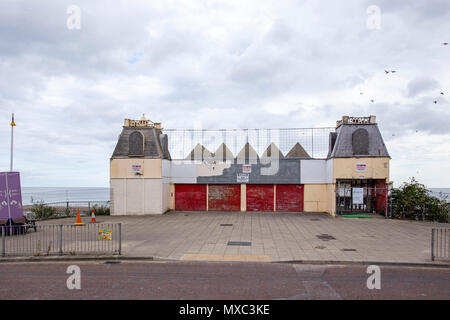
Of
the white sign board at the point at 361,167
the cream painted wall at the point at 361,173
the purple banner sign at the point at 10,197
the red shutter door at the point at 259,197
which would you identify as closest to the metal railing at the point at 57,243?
the purple banner sign at the point at 10,197

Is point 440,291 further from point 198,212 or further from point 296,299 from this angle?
point 198,212

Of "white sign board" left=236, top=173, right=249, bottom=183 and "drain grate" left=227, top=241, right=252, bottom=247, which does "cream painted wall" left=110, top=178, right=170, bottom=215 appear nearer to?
"white sign board" left=236, top=173, right=249, bottom=183

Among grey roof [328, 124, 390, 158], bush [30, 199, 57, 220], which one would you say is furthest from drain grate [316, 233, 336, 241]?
bush [30, 199, 57, 220]

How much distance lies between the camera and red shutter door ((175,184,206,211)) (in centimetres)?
2922

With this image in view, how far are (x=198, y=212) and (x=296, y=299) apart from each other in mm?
20719

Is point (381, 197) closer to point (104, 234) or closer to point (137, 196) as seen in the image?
point (137, 196)

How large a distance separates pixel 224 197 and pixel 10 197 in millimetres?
16050

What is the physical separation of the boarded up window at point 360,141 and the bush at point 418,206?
13.8 feet

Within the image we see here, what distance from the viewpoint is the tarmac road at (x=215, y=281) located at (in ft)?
27.1

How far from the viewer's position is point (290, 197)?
93.4 feet

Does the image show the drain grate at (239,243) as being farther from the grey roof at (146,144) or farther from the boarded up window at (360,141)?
the boarded up window at (360,141)

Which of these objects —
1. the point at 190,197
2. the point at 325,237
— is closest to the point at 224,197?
the point at 190,197

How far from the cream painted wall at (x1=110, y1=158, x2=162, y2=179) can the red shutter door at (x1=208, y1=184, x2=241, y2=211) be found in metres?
5.04

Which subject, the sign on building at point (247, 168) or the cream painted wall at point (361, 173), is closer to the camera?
the cream painted wall at point (361, 173)
